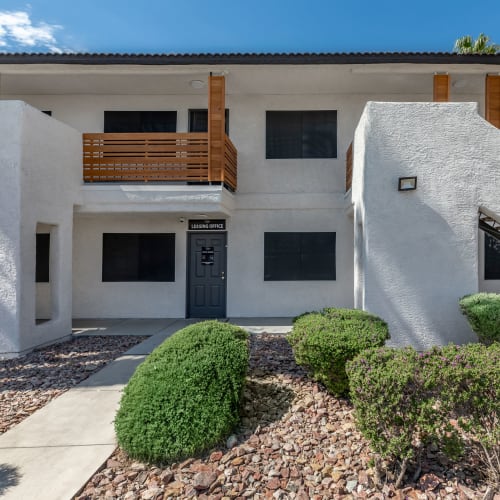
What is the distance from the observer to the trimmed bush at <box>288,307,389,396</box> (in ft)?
13.3

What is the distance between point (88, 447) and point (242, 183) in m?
7.84

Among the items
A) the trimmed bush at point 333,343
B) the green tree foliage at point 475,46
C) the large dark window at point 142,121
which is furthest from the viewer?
the green tree foliage at point 475,46

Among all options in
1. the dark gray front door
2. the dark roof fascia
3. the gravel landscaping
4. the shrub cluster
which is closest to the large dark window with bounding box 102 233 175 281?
the dark gray front door

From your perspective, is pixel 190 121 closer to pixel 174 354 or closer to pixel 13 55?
pixel 13 55

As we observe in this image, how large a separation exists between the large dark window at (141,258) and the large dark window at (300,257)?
287 cm

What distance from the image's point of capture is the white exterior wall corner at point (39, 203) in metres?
6.87

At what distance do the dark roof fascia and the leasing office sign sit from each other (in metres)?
4.06

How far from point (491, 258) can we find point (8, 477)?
36.4ft

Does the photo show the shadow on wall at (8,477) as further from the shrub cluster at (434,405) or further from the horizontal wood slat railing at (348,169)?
the horizontal wood slat railing at (348,169)

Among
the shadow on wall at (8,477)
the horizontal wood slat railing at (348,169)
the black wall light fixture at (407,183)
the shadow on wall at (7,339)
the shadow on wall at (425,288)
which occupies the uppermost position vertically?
the horizontal wood slat railing at (348,169)

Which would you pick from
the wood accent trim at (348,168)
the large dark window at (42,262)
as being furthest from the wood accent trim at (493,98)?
the large dark window at (42,262)

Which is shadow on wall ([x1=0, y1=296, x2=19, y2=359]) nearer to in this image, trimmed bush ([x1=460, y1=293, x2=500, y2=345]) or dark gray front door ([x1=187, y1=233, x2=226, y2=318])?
dark gray front door ([x1=187, y1=233, x2=226, y2=318])

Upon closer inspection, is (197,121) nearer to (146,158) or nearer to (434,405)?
(146,158)

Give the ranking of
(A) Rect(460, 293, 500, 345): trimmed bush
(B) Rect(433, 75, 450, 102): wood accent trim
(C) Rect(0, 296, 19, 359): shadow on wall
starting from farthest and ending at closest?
(B) Rect(433, 75, 450, 102): wood accent trim
(C) Rect(0, 296, 19, 359): shadow on wall
(A) Rect(460, 293, 500, 345): trimmed bush
